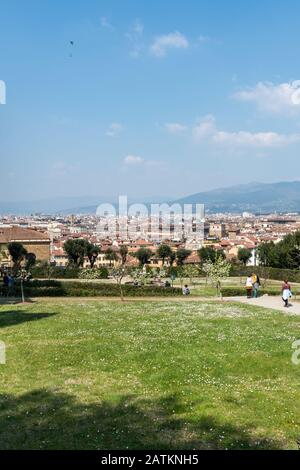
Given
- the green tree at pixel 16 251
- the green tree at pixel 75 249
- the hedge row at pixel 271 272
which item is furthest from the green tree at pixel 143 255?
the hedge row at pixel 271 272

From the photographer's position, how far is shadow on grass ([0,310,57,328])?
76.2ft

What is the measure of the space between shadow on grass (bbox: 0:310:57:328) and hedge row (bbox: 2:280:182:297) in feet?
51.2

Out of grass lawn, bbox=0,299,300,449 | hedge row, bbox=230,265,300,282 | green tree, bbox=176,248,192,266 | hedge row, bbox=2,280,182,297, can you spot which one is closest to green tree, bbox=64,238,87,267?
green tree, bbox=176,248,192,266

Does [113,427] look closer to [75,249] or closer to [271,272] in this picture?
[271,272]

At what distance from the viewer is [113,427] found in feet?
33.5

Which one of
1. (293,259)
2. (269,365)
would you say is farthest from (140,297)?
(293,259)

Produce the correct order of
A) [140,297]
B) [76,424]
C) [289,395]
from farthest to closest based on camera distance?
[140,297]
[289,395]
[76,424]

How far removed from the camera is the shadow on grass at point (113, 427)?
9.41 meters

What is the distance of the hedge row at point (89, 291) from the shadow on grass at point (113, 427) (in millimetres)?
30865

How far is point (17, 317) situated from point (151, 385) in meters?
13.7

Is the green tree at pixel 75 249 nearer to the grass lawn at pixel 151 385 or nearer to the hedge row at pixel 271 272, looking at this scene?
the hedge row at pixel 271 272

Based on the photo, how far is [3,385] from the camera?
519 inches
